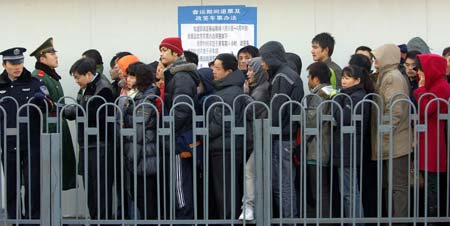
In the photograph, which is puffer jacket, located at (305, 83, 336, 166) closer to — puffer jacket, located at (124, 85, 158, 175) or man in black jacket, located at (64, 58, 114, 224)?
puffer jacket, located at (124, 85, 158, 175)

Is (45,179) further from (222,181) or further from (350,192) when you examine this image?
(350,192)

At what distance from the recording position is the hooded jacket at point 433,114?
25.0ft

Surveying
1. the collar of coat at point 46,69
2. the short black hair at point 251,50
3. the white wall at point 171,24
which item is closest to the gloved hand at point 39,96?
the collar of coat at point 46,69

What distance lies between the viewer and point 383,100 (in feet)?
26.6

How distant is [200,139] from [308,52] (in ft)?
9.65

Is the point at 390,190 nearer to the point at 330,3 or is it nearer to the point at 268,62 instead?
the point at 268,62

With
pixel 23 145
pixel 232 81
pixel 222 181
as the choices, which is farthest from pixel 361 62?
pixel 23 145

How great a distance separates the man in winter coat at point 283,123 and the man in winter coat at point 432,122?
1.18m

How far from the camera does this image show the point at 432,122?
7723mm

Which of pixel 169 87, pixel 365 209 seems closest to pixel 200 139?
pixel 169 87

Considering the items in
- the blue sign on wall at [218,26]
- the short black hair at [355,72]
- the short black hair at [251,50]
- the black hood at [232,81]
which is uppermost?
the blue sign on wall at [218,26]

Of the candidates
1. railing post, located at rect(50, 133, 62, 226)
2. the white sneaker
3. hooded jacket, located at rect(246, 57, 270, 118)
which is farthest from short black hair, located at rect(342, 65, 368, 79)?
railing post, located at rect(50, 133, 62, 226)

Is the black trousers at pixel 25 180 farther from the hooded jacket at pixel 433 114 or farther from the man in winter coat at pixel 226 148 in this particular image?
the hooded jacket at pixel 433 114

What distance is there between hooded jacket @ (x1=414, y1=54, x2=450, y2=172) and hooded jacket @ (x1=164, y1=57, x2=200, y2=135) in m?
2.17
